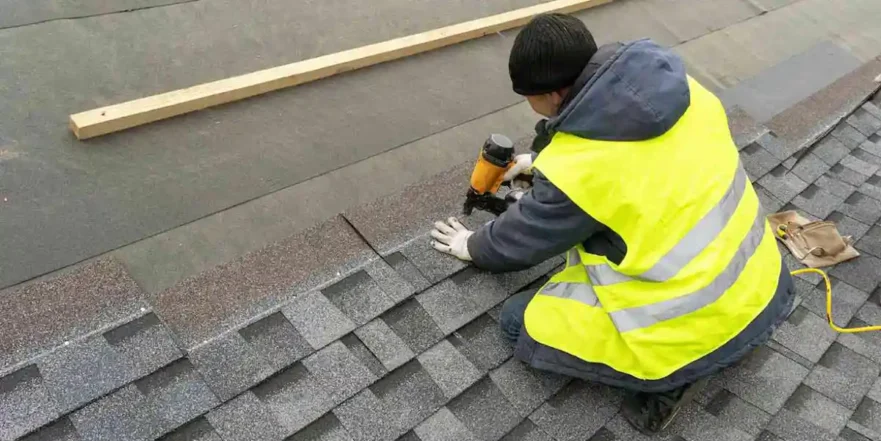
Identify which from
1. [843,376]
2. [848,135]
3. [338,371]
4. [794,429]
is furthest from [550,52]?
[848,135]

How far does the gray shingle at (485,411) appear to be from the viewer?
7.18 ft

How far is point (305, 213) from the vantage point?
2.89 metres

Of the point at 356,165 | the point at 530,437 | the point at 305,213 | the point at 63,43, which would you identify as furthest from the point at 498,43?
the point at 530,437

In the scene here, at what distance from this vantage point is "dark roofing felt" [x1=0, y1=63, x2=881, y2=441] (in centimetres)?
193

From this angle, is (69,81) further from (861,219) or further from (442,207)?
(861,219)

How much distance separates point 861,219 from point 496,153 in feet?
6.81

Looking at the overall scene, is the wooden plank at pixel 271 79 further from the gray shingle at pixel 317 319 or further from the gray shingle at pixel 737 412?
the gray shingle at pixel 737 412

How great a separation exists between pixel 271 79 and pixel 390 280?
1435 mm

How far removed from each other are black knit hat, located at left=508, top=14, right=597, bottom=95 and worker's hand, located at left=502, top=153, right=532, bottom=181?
704mm

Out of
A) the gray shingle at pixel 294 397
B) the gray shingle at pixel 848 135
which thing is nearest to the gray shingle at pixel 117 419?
the gray shingle at pixel 294 397

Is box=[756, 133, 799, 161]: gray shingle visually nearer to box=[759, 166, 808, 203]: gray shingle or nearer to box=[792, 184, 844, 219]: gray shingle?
box=[759, 166, 808, 203]: gray shingle

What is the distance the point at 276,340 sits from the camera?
7.15ft

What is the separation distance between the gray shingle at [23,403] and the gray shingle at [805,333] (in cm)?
250

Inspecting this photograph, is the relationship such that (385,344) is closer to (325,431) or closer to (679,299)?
(325,431)
